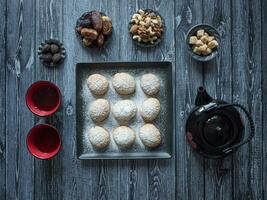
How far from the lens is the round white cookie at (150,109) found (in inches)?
49.3

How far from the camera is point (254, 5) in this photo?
1.29 metres

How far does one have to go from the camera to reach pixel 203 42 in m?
1.24

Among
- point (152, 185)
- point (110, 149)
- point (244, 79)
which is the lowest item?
point (152, 185)

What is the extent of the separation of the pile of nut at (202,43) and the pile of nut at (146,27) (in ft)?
0.36

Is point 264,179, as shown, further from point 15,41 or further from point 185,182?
point 15,41

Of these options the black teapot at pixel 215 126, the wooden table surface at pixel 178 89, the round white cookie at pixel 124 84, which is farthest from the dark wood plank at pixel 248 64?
the round white cookie at pixel 124 84

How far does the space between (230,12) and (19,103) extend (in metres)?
0.75

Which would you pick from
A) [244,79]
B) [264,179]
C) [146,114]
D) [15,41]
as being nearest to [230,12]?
[244,79]

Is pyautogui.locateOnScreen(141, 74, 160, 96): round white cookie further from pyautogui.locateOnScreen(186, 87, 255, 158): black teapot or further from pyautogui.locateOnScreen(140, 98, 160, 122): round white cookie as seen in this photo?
pyautogui.locateOnScreen(186, 87, 255, 158): black teapot

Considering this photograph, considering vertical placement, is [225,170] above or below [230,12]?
below

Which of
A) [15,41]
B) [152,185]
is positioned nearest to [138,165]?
[152,185]

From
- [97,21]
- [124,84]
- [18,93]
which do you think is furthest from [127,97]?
[18,93]

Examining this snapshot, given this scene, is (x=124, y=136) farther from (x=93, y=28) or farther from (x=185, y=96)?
(x=93, y=28)

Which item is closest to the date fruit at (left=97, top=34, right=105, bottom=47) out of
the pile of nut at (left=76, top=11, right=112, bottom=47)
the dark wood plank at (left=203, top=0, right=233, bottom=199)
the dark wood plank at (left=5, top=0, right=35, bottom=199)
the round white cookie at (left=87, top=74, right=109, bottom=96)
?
the pile of nut at (left=76, top=11, right=112, bottom=47)
